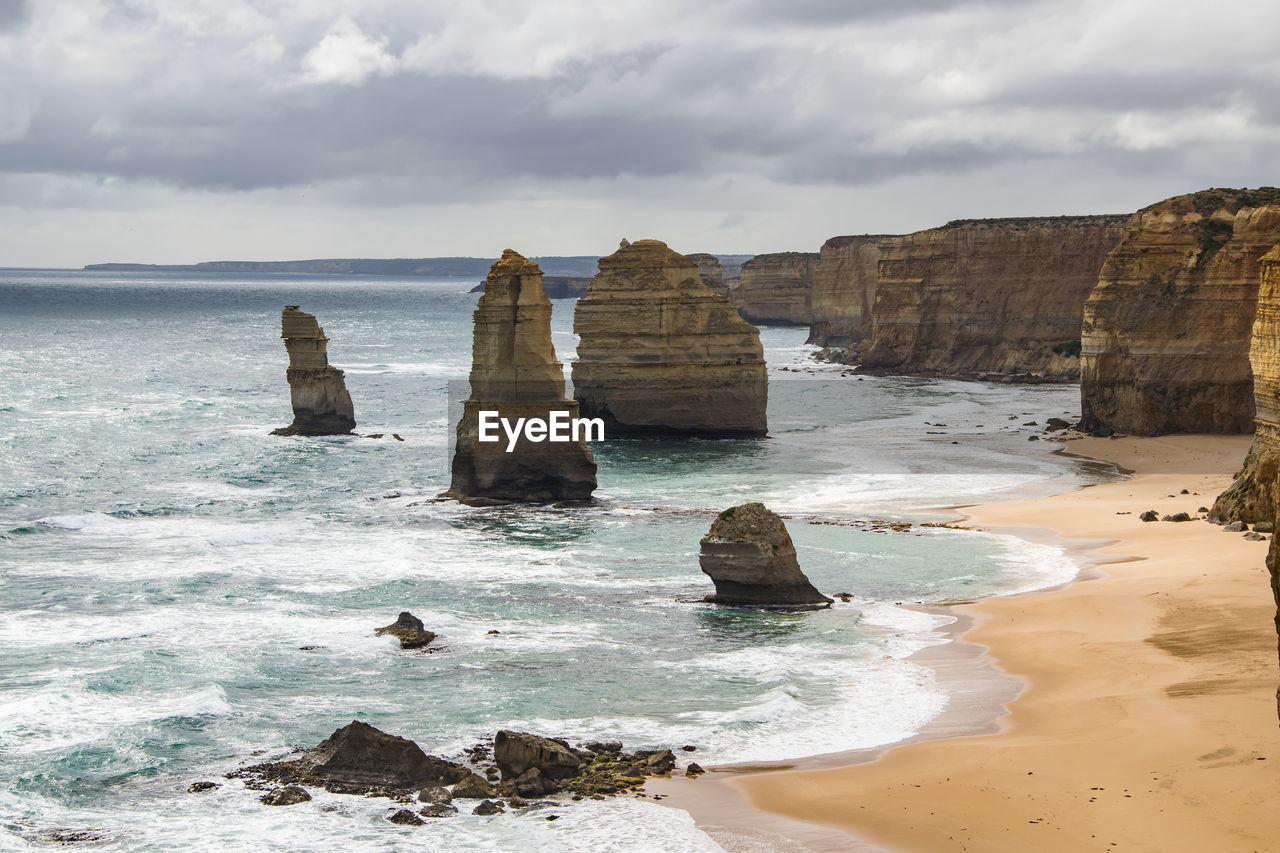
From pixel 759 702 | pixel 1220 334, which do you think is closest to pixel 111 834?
pixel 759 702

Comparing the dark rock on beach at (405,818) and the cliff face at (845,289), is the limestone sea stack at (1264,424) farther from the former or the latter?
the cliff face at (845,289)

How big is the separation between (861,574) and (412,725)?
11.8 meters

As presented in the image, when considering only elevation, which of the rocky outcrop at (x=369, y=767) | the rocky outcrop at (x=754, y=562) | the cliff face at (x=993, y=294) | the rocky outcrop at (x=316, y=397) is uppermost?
the cliff face at (x=993, y=294)

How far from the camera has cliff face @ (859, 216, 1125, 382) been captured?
78.8 m

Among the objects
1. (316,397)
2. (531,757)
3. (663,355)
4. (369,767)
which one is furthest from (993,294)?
(369,767)

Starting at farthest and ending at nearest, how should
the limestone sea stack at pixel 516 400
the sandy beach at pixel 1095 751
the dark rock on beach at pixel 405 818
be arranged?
the limestone sea stack at pixel 516 400, the dark rock on beach at pixel 405 818, the sandy beach at pixel 1095 751

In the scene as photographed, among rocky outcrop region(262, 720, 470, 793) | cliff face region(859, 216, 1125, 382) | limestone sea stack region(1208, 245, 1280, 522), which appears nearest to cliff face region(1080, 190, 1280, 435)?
limestone sea stack region(1208, 245, 1280, 522)

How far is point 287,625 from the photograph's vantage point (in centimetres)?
2275

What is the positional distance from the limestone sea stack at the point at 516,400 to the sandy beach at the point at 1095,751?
14.0 metres

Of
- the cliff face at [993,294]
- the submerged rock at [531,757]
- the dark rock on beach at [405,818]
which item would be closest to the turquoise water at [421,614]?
the dark rock on beach at [405,818]

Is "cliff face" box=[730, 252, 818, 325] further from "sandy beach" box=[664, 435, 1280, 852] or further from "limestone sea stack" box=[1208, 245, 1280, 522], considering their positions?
"sandy beach" box=[664, 435, 1280, 852]

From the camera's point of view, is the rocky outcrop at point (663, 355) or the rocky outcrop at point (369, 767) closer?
the rocky outcrop at point (369, 767)

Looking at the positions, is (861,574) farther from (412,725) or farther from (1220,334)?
(1220,334)

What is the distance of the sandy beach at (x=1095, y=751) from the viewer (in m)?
13.4
